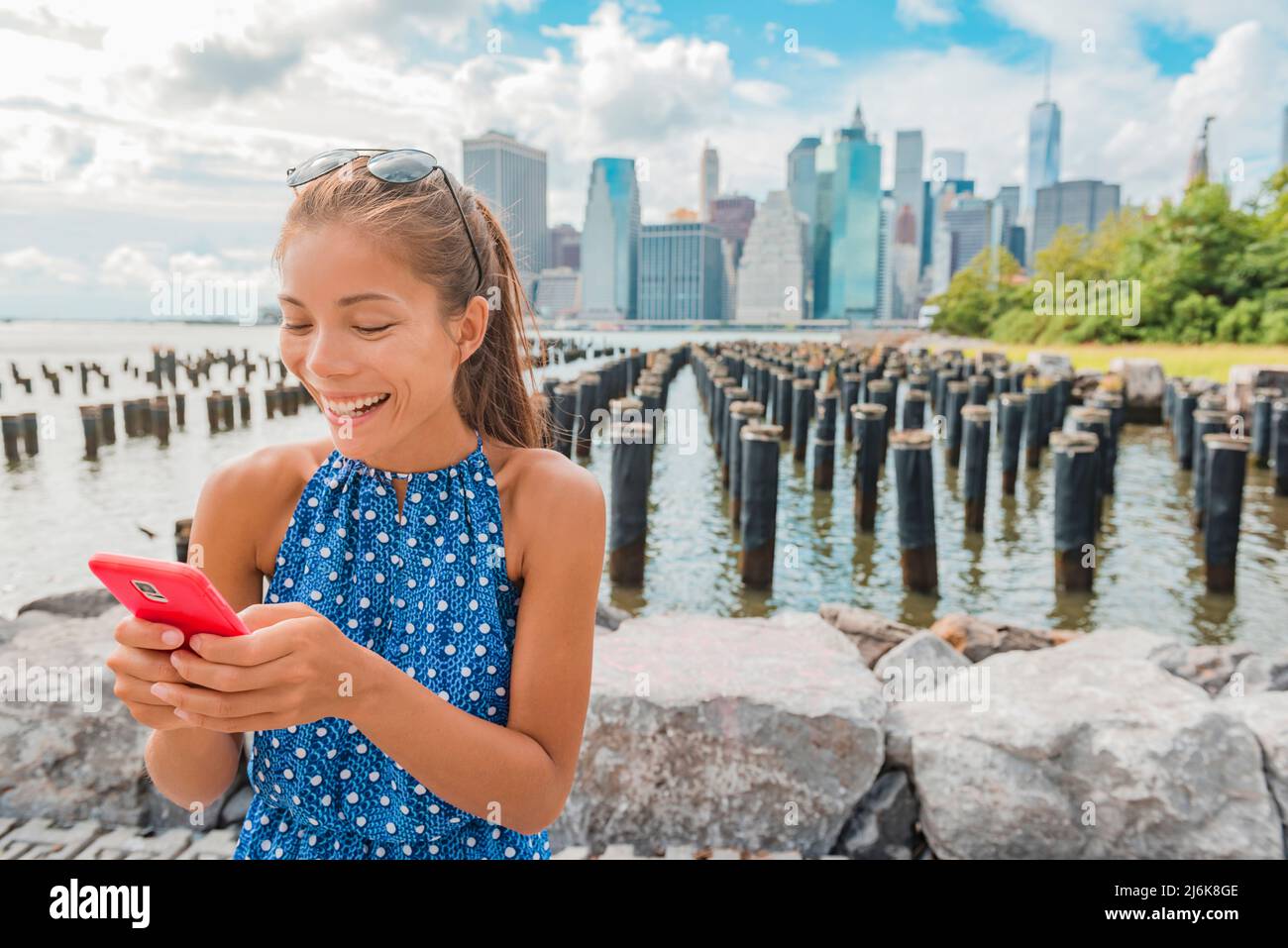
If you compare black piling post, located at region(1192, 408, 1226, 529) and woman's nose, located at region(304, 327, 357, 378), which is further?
black piling post, located at region(1192, 408, 1226, 529)

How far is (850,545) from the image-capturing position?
443 inches

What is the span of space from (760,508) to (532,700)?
8.11 meters

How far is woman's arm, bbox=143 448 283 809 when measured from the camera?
165 cm

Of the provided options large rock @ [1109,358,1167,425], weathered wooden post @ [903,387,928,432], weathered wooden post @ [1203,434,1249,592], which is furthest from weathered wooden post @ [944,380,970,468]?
large rock @ [1109,358,1167,425]

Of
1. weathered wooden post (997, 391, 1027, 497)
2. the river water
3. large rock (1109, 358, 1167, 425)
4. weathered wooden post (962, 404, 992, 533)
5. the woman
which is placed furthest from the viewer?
large rock (1109, 358, 1167, 425)

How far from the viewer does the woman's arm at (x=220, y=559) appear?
5.41 feet

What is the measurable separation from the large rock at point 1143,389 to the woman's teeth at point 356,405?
82.7 feet

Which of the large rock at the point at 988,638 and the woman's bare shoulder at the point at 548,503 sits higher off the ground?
the woman's bare shoulder at the point at 548,503

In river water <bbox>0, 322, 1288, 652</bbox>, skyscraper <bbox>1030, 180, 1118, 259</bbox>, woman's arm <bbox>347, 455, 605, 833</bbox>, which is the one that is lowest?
river water <bbox>0, 322, 1288, 652</bbox>

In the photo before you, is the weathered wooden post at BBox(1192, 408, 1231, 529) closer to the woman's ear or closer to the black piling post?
the black piling post

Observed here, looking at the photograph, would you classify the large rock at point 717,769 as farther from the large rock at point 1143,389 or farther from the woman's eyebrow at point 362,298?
the large rock at point 1143,389

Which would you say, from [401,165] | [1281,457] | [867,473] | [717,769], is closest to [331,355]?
[401,165]

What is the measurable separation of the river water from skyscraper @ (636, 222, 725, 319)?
47326 millimetres

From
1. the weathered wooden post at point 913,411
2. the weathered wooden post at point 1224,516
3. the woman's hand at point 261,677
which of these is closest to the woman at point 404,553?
the woman's hand at point 261,677
